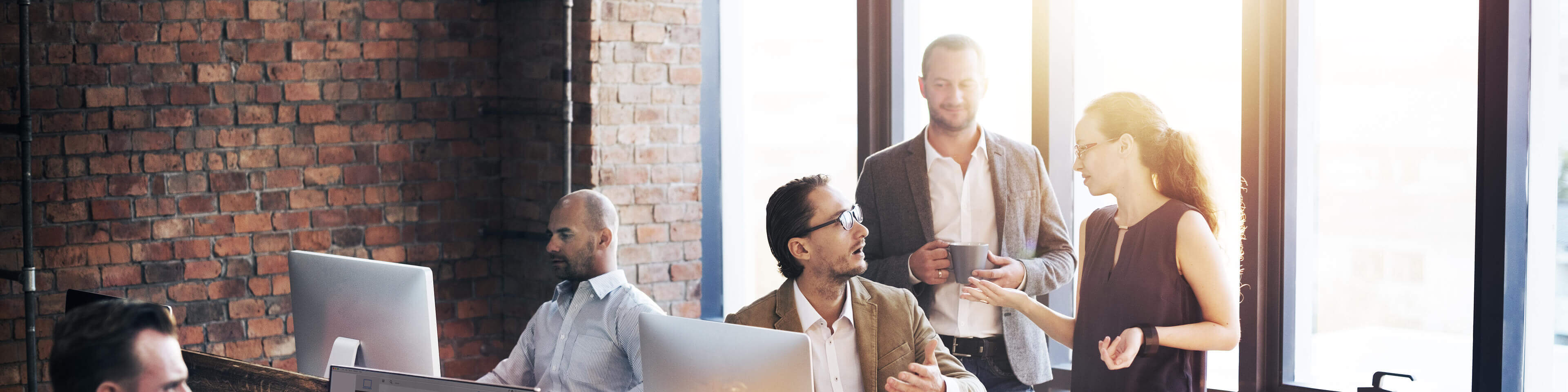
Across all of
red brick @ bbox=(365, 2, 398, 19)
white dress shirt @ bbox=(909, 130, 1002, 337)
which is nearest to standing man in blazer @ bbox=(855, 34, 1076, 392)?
white dress shirt @ bbox=(909, 130, 1002, 337)

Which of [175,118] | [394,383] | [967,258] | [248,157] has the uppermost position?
[175,118]

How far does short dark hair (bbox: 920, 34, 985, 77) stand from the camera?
288 cm

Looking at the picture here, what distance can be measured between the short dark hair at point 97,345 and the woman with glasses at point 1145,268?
157 cm

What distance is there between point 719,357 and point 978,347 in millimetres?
1286

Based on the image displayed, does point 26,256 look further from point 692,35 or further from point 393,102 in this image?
point 692,35

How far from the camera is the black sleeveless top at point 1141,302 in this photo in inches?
94.1

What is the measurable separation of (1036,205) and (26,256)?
9.07ft

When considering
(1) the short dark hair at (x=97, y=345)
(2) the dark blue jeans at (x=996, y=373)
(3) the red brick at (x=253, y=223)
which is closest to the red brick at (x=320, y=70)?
(3) the red brick at (x=253, y=223)

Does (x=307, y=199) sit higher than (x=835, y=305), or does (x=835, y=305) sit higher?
(x=307, y=199)

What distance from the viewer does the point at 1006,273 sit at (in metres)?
2.71

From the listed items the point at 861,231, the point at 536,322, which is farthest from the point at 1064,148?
the point at 536,322

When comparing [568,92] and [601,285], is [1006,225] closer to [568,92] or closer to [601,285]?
[601,285]

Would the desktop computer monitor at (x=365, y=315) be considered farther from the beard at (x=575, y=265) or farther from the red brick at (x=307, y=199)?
the red brick at (x=307, y=199)

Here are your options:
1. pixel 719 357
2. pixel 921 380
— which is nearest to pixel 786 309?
pixel 921 380
